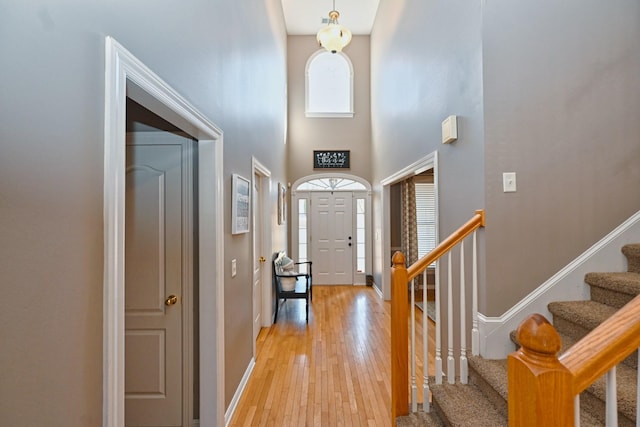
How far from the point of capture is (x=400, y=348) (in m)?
1.86

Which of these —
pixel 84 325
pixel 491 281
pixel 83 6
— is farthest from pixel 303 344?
pixel 83 6

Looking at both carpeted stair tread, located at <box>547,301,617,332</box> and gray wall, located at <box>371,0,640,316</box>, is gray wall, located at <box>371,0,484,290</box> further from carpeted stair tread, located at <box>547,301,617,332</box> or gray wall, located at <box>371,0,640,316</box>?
carpeted stair tread, located at <box>547,301,617,332</box>

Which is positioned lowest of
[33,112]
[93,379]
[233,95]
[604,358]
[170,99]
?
[93,379]

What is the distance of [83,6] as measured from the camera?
2.83 ft

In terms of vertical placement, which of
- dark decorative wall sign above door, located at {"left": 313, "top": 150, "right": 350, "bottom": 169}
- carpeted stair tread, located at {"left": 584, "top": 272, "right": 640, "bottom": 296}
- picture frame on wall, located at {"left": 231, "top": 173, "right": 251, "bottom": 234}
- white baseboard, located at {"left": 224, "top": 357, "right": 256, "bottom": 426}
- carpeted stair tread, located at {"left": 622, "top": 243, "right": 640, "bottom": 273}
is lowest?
white baseboard, located at {"left": 224, "top": 357, "right": 256, "bottom": 426}

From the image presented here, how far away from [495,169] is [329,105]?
Answer: 16.4ft

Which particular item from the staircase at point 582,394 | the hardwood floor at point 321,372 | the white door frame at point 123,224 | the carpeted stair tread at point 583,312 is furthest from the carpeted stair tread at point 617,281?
the white door frame at point 123,224

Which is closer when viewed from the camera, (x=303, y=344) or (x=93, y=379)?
(x=93, y=379)

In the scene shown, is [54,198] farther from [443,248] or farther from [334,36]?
[334,36]

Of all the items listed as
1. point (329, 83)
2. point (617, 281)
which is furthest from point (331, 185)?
point (617, 281)

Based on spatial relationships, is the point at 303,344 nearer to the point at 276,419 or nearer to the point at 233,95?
the point at 276,419

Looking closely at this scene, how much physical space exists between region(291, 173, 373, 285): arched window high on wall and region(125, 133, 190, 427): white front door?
173 inches

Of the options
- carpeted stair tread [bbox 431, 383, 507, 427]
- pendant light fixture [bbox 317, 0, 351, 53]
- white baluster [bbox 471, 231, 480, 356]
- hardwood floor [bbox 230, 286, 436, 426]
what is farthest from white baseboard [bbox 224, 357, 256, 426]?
pendant light fixture [bbox 317, 0, 351, 53]

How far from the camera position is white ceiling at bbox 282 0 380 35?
216 inches
